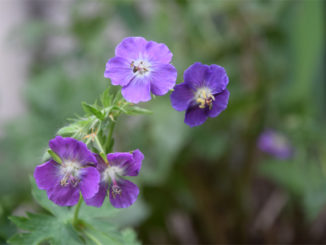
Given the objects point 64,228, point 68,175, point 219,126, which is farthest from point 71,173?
point 219,126

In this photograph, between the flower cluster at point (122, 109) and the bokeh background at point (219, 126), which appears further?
the bokeh background at point (219, 126)

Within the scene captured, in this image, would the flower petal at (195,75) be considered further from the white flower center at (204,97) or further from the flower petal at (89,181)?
the flower petal at (89,181)

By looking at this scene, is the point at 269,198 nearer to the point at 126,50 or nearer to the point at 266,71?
the point at 266,71

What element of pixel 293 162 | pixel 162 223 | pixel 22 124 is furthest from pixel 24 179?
pixel 293 162

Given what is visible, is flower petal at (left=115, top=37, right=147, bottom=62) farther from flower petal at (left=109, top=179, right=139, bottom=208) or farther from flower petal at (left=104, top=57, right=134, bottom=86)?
flower petal at (left=109, top=179, right=139, bottom=208)

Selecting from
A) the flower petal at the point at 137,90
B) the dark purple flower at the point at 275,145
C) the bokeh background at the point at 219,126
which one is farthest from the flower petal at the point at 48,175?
the dark purple flower at the point at 275,145
